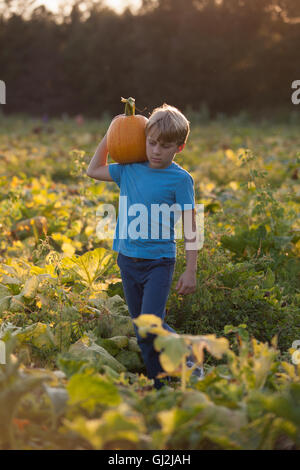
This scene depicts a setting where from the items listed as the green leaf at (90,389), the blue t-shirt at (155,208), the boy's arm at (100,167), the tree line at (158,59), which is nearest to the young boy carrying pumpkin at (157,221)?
the blue t-shirt at (155,208)

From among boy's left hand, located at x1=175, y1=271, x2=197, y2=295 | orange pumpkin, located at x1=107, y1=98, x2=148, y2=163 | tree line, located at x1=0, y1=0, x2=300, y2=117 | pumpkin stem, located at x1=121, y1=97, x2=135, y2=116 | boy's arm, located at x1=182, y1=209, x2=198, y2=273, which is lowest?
boy's left hand, located at x1=175, y1=271, x2=197, y2=295

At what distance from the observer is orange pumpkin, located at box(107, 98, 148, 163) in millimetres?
2553

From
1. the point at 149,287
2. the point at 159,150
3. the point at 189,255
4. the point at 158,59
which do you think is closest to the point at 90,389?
the point at 149,287

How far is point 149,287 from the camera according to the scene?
7.95 feet

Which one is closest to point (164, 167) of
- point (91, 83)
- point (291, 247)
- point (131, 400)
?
point (131, 400)

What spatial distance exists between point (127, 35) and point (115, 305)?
25.2 m

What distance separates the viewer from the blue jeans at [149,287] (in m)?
2.40

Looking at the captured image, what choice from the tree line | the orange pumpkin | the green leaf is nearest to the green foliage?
the green leaf

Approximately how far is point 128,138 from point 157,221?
0.41m

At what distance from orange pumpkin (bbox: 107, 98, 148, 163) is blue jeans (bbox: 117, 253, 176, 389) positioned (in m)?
0.45

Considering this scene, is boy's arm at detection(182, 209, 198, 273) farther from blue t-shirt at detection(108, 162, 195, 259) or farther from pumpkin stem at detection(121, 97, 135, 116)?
pumpkin stem at detection(121, 97, 135, 116)

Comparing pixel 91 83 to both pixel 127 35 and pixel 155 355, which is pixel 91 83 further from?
pixel 155 355

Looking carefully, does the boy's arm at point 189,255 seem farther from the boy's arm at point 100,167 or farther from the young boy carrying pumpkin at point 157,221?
the boy's arm at point 100,167

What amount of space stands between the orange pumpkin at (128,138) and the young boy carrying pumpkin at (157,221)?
0.21ft
